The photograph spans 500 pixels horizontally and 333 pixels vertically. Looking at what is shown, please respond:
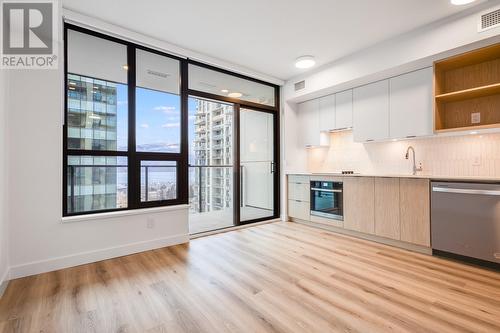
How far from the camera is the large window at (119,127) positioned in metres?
2.79

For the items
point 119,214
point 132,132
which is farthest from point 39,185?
point 132,132

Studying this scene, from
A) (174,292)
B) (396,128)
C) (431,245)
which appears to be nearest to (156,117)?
(174,292)

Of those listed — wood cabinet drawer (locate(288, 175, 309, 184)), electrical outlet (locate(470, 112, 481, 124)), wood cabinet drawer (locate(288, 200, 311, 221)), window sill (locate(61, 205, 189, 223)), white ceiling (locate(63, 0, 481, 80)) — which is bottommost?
wood cabinet drawer (locate(288, 200, 311, 221))

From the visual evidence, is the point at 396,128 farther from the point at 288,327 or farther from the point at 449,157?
the point at 288,327

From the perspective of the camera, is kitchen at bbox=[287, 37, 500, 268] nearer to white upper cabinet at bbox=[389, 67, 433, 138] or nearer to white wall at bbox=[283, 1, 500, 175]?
white upper cabinet at bbox=[389, 67, 433, 138]

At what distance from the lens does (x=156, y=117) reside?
3.36m

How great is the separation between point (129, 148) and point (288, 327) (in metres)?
2.68

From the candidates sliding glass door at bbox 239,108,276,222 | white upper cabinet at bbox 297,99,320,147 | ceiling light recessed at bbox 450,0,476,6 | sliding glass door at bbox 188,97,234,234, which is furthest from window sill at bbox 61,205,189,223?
ceiling light recessed at bbox 450,0,476,6

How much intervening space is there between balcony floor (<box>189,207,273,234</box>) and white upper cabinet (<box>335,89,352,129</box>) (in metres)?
2.18

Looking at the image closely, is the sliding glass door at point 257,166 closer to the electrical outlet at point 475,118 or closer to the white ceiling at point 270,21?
the white ceiling at point 270,21

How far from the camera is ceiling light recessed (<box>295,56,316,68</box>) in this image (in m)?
3.72

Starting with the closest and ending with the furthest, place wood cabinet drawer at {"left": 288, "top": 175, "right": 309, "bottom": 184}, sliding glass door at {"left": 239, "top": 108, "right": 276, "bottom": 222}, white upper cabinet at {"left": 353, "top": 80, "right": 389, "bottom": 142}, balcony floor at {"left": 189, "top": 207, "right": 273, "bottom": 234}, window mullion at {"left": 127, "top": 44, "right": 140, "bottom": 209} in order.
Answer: window mullion at {"left": 127, "top": 44, "right": 140, "bottom": 209} < white upper cabinet at {"left": 353, "top": 80, "right": 389, "bottom": 142} < balcony floor at {"left": 189, "top": 207, "right": 273, "bottom": 234} < wood cabinet drawer at {"left": 288, "top": 175, "right": 309, "bottom": 184} < sliding glass door at {"left": 239, "top": 108, "right": 276, "bottom": 222}

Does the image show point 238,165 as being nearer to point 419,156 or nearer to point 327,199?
point 327,199

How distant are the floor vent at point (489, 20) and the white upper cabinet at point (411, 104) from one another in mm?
685
